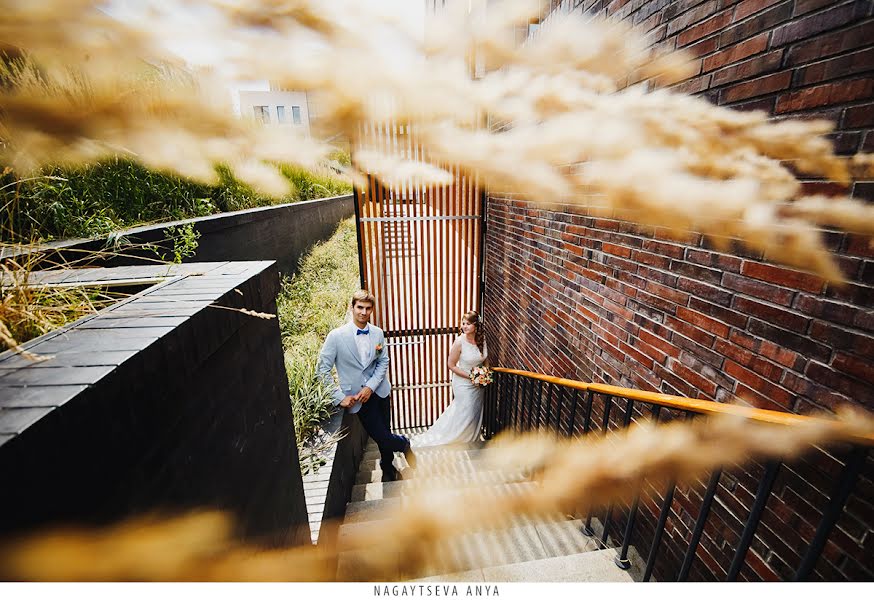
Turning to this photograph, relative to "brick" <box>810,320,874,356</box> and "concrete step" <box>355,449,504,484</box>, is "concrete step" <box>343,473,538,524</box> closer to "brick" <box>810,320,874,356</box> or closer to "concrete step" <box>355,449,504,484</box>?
"concrete step" <box>355,449,504,484</box>

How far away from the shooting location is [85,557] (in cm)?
70

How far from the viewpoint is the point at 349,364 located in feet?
11.7

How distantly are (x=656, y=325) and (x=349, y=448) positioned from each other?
303cm

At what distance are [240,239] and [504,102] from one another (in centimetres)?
351

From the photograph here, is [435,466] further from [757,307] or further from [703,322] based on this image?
[757,307]

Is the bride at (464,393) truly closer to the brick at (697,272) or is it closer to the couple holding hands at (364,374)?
the couple holding hands at (364,374)

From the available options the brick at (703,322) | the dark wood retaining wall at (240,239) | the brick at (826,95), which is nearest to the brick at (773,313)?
the brick at (703,322)

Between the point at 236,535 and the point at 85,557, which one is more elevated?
the point at 85,557

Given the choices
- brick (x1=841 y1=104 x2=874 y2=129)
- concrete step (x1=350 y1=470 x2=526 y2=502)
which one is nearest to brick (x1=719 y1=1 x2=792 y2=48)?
brick (x1=841 y1=104 x2=874 y2=129)

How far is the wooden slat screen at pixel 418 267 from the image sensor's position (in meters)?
4.82

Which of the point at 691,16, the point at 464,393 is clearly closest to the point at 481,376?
the point at 464,393

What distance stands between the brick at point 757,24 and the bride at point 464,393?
349 cm

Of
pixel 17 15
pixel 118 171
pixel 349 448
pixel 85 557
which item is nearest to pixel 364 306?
pixel 349 448

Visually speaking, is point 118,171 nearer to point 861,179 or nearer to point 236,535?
point 236,535
